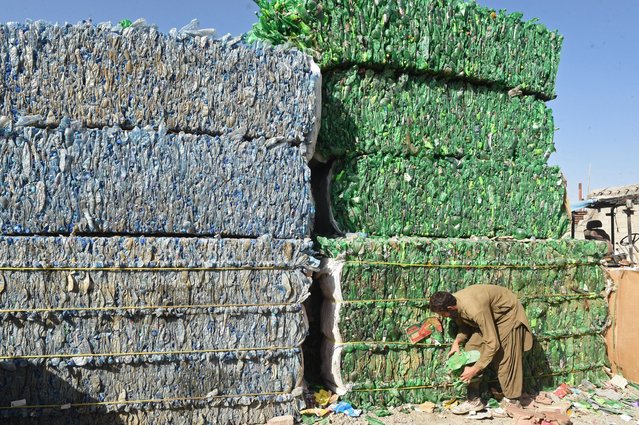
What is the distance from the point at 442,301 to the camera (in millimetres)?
5129

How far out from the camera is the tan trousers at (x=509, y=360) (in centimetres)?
538

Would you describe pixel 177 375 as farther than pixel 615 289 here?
No

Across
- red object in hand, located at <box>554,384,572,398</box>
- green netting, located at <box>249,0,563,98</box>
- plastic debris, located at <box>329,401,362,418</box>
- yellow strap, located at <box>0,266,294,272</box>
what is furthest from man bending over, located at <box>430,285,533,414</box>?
green netting, located at <box>249,0,563,98</box>

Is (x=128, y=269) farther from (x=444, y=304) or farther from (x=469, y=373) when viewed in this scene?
(x=469, y=373)

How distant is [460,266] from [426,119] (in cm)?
159

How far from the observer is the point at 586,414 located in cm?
552

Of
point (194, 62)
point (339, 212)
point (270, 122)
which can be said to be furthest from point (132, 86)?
Answer: point (339, 212)

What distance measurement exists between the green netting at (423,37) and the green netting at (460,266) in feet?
6.00

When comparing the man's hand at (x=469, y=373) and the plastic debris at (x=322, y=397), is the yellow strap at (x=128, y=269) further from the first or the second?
the man's hand at (x=469, y=373)

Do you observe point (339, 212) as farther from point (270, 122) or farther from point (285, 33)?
point (285, 33)

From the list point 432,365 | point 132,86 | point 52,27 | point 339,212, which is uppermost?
point 52,27

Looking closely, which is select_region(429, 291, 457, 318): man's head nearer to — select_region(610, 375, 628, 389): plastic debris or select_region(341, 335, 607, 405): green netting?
select_region(341, 335, 607, 405): green netting

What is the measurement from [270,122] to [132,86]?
47.5 inches

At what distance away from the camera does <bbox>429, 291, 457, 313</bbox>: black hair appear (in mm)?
5133
